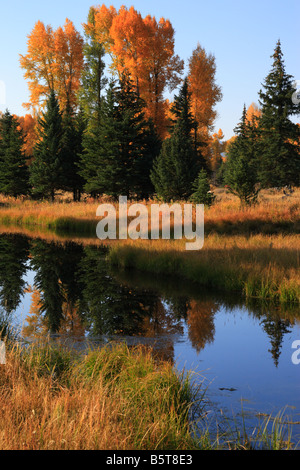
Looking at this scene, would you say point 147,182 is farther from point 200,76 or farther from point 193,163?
A: point 200,76

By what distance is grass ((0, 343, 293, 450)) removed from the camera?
12.3 ft

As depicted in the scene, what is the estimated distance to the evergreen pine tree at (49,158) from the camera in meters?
31.5

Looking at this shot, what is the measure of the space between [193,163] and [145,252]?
13776mm

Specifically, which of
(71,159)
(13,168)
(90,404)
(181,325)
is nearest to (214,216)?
(181,325)

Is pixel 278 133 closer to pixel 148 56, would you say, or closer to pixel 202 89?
pixel 202 89

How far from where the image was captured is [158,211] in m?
20.8

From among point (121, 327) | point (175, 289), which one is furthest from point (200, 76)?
point (121, 327)

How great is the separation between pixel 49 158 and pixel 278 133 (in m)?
16.4

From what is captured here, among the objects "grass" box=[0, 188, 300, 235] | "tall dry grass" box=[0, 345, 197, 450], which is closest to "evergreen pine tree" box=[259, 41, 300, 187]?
"grass" box=[0, 188, 300, 235]

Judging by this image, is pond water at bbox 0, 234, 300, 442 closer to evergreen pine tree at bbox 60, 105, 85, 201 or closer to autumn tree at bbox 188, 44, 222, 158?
evergreen pine tree at bbox 60, 105, 85, 201

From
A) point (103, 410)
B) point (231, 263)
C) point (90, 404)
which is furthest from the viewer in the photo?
point (231, 263)

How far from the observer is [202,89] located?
3812cm

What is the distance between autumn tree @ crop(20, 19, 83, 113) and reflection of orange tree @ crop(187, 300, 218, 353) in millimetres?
33959

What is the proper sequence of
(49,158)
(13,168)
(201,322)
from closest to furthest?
(201,322)
(49,158)
(13,168)
